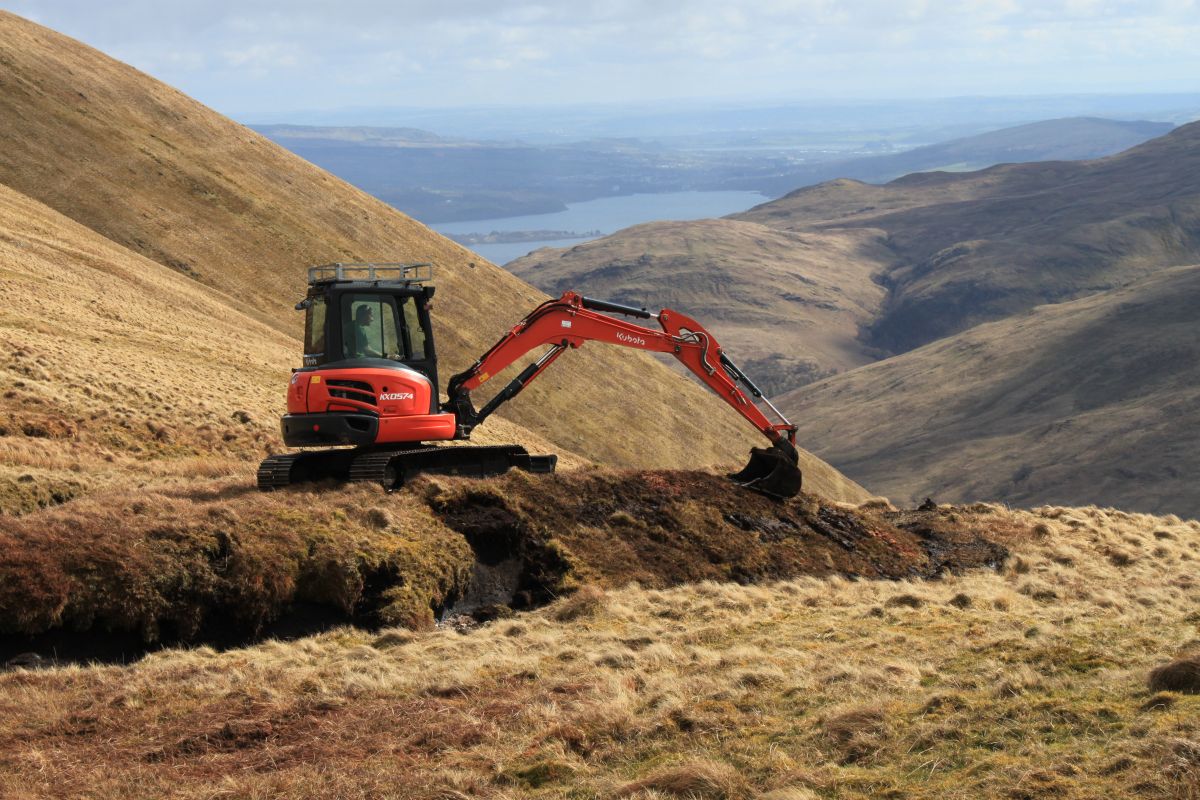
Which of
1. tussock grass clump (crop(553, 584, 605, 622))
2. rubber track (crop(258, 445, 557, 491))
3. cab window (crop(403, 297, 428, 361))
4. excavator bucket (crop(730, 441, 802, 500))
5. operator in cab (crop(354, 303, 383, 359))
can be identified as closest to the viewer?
tussock grass clump (crop(553, 584, 605, 622))

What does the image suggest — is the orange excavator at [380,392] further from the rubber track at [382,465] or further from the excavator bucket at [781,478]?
the excavator bucket at [781,478]

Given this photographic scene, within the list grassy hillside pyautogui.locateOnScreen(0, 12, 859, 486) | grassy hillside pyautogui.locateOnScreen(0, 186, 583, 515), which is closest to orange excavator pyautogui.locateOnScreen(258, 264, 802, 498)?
grassy hillside pyautogui.locateOnScreen(0, 186, 583, 515)

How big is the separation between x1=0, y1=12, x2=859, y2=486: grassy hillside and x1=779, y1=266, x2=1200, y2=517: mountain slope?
7883 cm

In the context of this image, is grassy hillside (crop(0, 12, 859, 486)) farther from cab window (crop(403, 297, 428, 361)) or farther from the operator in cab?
the operator in cab

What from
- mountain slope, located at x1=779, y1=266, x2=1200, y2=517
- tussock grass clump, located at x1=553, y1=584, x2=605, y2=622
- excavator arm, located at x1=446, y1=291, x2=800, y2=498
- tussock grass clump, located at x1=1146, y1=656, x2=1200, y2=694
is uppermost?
excavator arm, located at x1=446, y1=291, x2=800, y2=498

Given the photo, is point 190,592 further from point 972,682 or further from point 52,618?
point 972,682

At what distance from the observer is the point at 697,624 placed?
19656 mm

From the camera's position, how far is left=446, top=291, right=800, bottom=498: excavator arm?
25.6 metres

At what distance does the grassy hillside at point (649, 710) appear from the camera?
35.4ft

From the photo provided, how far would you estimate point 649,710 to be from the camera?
44.9 feet

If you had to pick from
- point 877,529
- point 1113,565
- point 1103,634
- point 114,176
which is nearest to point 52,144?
point 114,176

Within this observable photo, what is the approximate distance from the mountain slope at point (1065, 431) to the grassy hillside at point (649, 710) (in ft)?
433

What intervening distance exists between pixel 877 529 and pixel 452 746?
1833 centimetres

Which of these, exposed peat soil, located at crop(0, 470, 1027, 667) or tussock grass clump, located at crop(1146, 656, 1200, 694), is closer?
tussock grass clump, located at crop(1146, 656, 1200, 694)
